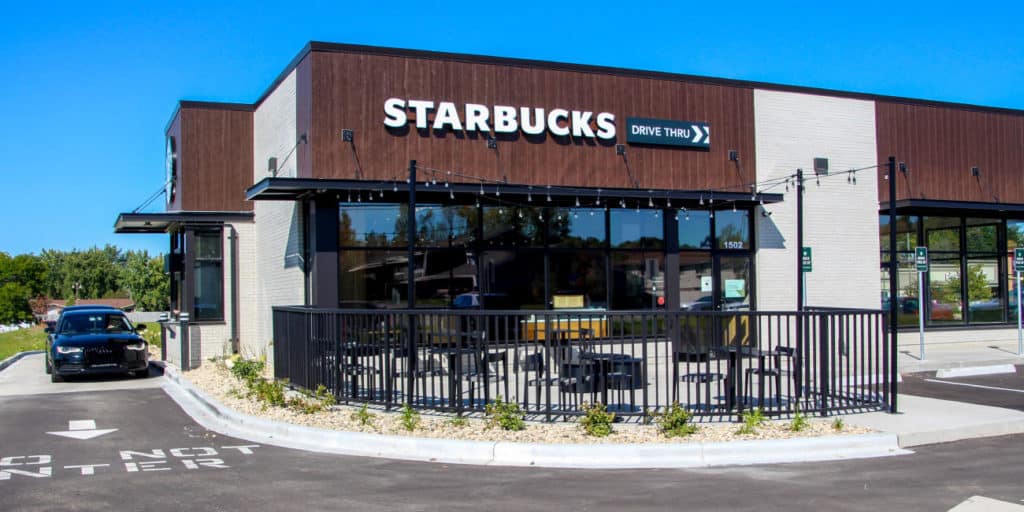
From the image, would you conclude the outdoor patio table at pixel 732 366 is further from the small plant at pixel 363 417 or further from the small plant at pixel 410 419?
the small plant at pixel 363 417

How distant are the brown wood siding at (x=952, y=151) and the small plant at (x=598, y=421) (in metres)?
14.6

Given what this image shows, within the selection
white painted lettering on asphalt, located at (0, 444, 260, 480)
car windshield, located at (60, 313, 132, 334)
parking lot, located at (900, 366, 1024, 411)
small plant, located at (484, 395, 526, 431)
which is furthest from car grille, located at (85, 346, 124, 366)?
parking lot, located at (900, 366, 1024, 411)

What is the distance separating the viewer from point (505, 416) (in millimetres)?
9984

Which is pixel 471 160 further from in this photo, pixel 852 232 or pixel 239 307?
pixel 852 232

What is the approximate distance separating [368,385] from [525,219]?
24.6 ft

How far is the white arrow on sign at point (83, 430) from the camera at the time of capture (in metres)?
11.2

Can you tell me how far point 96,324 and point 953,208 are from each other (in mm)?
20821

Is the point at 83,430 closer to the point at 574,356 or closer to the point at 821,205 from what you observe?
the point at 574,356

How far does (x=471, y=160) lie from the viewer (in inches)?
696

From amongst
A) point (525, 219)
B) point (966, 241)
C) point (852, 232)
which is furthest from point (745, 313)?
point (966, 241)

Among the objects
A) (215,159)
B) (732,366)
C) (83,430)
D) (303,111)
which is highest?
(303,111)

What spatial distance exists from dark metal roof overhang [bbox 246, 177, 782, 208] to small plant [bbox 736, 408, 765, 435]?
8.09m

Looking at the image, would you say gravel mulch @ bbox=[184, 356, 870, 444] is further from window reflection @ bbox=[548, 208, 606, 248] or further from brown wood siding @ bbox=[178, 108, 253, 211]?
brown wood siding @ bbox=[178, 108, 253, 211]

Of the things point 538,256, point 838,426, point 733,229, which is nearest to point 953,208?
point 733,229
